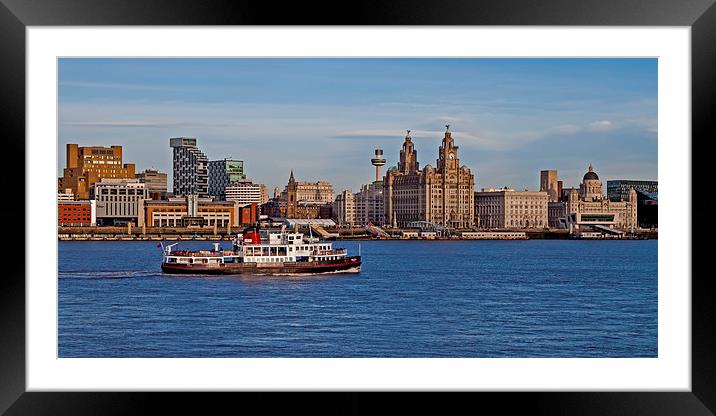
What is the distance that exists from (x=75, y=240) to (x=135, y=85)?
6614 millimetres

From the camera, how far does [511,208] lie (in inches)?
1510

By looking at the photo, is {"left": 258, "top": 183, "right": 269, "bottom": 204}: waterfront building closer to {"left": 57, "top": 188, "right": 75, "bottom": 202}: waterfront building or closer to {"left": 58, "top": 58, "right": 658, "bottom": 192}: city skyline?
{"left": 58, "top": 58, "right": 658, "bottom": 192}: city skyline

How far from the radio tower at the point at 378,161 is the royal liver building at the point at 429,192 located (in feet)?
2.13

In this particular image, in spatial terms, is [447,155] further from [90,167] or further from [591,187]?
[90,167]

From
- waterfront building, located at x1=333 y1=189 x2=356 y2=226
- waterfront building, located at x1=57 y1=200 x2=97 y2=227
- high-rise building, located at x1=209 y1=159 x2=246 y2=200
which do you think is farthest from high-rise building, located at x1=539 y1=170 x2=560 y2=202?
waterfront building, located at x1=57 y1=200 x2=97 y2=227

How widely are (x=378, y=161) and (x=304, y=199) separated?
3.42 meters

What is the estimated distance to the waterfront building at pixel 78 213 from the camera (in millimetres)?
35938

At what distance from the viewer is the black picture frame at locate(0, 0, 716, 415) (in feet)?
8.93

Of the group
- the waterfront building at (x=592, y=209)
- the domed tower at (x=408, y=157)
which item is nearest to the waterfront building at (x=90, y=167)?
the domed tower at (x=408, y=157)

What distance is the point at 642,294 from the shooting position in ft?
64.5

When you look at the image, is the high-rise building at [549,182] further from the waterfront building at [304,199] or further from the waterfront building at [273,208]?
the waterfront building at [273,208]
